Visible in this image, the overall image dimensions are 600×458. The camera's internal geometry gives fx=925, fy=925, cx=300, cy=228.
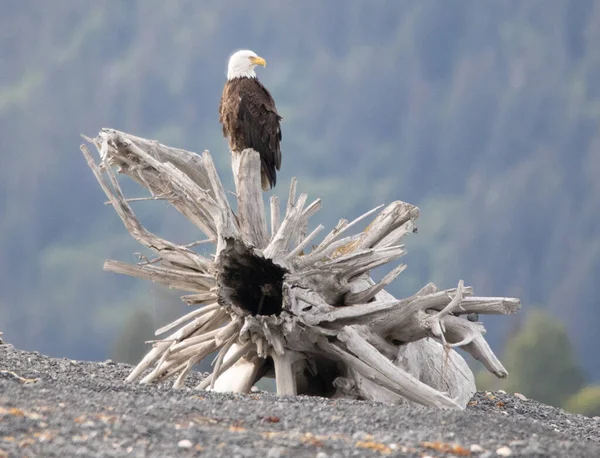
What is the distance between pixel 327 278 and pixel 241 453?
3.73 metres

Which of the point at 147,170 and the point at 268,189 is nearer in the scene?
the point at 147,170

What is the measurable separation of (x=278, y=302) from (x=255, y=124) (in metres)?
3.32

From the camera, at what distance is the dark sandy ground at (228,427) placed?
446 centimetres

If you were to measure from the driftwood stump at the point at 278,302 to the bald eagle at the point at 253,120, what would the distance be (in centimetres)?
203

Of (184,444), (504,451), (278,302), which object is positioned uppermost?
(278,302)

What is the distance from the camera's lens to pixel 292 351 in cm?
781

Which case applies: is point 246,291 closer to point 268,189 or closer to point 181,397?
point 181,397

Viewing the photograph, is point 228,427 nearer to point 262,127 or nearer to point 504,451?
point 504,451

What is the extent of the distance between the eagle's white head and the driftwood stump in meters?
2.59

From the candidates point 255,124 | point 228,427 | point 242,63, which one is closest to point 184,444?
point 228,427

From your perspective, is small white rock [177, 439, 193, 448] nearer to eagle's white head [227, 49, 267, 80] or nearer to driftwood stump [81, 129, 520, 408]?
driftwood stump [81, 129, 520, 408]

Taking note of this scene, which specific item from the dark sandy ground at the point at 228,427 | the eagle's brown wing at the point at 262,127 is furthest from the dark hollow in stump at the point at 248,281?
the eagle's brown wing at the point at 262,127

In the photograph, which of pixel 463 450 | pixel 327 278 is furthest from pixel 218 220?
pixel 463 450

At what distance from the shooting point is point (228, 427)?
16.4 feet
